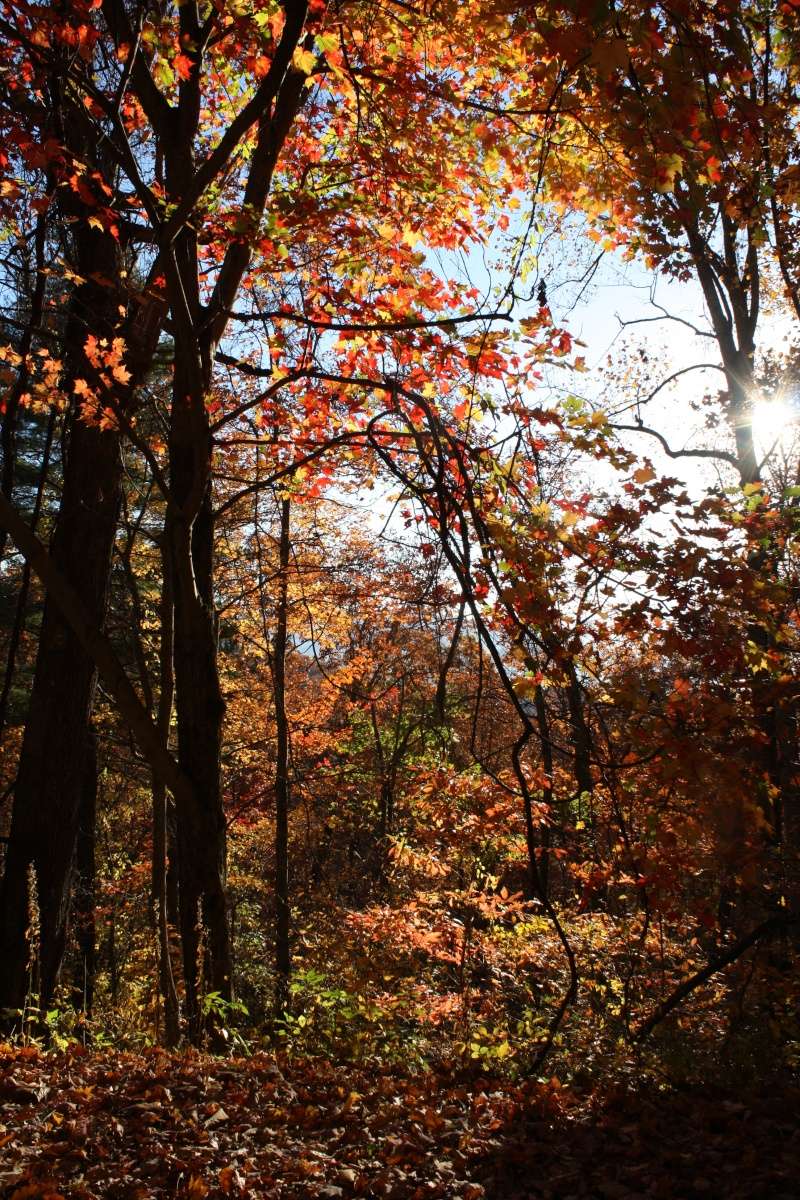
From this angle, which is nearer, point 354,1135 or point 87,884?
point 354,1135

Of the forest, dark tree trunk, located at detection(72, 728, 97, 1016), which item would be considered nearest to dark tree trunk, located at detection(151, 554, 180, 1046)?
the forest

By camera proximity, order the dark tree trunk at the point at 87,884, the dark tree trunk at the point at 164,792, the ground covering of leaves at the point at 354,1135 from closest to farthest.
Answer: the ground covering of leaves at the point at 354,1135
the dark tree trunk at the point at 164,792
the dark tree trunk at the point at 87,884

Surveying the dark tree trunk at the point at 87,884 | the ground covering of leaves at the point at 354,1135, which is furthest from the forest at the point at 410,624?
the dark tree trunk at the point at 87,884

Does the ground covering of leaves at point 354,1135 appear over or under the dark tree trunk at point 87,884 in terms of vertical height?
under

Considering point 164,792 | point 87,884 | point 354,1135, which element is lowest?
point 354,1135

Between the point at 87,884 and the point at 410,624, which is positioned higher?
the point at 410,624

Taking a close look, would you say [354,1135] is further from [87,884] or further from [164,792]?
[87,884]

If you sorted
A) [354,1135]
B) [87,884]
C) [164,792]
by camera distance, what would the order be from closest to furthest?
[354,1135] → [164,792] → [87,884]

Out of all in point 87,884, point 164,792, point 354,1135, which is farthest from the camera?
point 87,884

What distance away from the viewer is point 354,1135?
3.44m

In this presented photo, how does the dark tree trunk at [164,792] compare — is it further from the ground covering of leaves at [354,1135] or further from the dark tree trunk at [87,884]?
the dark tree trunk at [87,884]

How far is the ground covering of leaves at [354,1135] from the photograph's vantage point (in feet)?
9.40

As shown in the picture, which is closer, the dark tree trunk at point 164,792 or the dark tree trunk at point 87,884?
the dark tree trunk at point 164,792

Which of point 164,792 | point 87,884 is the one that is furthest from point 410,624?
point 87,884
